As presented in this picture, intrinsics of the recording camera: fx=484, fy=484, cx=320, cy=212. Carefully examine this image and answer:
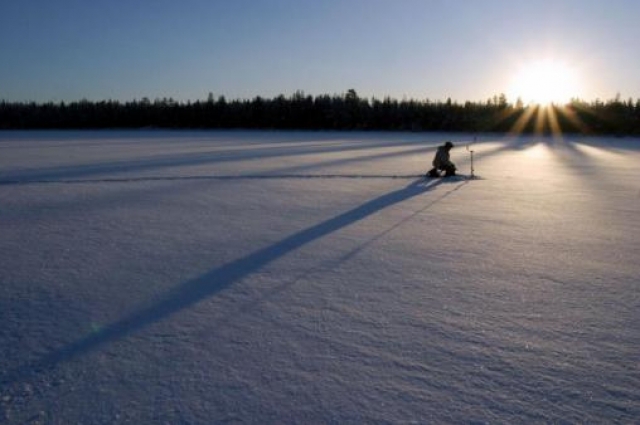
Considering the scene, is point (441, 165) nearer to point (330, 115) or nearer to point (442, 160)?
point (442, 160)

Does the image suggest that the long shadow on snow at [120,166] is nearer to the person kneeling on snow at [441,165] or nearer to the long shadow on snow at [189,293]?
the person kneeling on snow at [441,165]

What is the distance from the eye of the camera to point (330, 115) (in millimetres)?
28281

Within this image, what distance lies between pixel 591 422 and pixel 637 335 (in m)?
0.80

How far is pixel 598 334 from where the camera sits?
A: 2.15m

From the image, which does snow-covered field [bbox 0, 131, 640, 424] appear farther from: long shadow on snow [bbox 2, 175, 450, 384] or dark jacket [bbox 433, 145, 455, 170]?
dark jacket [bbox 433, 145, 455, 170]

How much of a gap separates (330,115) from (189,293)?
86.6 ft

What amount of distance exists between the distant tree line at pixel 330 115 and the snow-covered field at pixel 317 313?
2122 cm

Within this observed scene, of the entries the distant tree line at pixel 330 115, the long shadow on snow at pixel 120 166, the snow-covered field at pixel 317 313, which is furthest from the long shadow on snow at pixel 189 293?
the distant tree line at pixel 330 115

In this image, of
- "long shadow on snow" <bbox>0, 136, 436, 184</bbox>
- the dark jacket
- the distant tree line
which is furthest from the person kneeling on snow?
the distant tree line

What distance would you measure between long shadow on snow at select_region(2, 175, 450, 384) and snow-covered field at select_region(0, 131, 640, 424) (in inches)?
0.5

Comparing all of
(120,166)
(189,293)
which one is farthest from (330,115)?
(189,293)

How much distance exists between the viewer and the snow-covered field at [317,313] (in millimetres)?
1665


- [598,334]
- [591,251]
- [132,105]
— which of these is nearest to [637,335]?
[598,334]

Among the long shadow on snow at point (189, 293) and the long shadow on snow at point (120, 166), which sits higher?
the long shadow on snow at point (120, 166)
